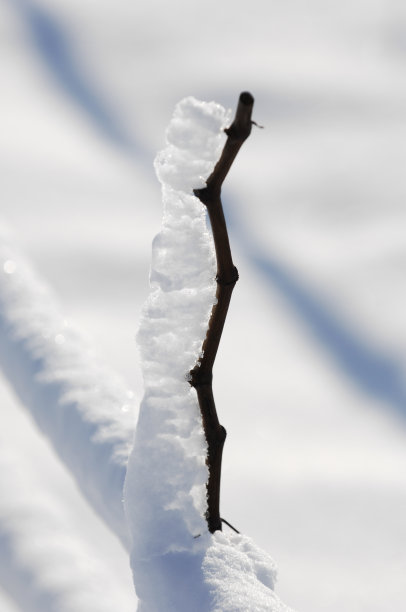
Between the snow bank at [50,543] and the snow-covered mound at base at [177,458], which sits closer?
the snow-covered mound at base at [177,458]

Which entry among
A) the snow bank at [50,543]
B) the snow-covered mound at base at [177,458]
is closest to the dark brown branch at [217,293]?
the snow-covered mound at base at [177,458]

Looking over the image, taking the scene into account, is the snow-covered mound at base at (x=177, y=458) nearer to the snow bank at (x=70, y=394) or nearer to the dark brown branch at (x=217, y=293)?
the dark brown branch at (x=217, y=293)

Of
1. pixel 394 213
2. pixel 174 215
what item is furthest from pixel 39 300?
pixel 394 213

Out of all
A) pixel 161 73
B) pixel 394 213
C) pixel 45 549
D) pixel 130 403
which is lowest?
pixel 45 549

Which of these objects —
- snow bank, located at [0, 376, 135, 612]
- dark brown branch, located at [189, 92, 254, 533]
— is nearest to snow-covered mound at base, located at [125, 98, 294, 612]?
dark brown branch, located at [189, 92, 254, 533]

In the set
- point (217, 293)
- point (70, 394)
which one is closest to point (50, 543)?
point (70, 394)

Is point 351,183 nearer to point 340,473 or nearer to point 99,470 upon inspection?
point 340,473

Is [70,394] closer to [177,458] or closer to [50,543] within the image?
[50,543]
